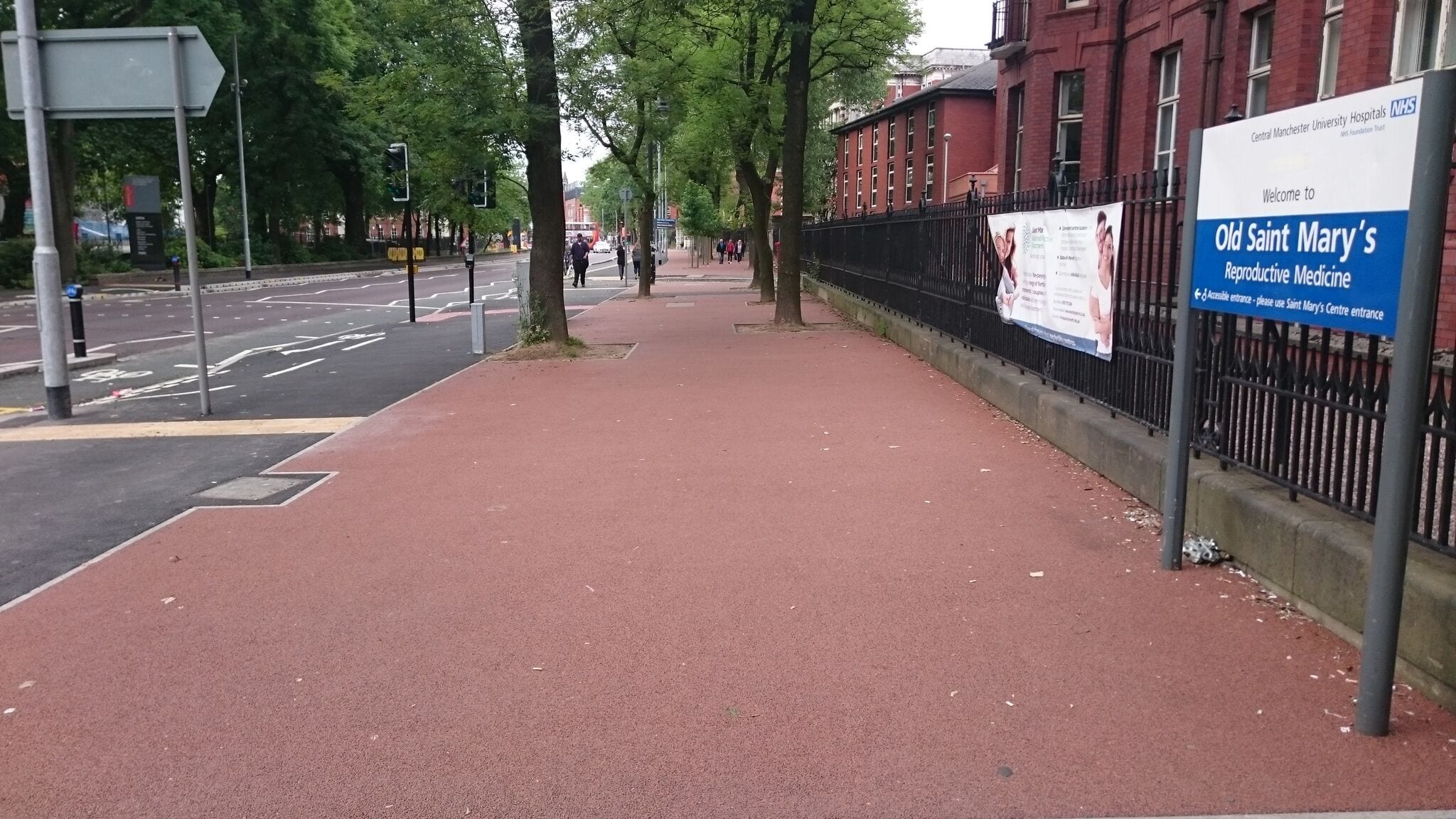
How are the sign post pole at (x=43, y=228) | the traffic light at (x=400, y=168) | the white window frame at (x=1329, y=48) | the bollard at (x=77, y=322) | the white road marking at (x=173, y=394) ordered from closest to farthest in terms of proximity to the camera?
1. the sign post pole at (x=43, y=228)
2. the white road marking at (x=173, y=394)
3. the white window frame at (x=1329, y=48)
4. the bollard at (x=77, y=322)
5. the traffic light at (x=400, y=168)

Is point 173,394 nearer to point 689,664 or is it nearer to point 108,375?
Result: point 108,375

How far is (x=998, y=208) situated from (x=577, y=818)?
8545 mm

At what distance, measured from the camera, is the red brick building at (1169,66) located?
37.2 ft

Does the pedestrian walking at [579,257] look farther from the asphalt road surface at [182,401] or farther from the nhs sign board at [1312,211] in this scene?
the nhs sign board at [1312,211]

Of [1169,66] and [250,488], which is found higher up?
[1169,66]

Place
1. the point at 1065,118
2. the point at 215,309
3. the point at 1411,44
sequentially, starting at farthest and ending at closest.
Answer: the point at 215,309, the point at 1065,118, the point at 1411,44

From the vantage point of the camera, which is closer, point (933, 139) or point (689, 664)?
point (689, 664)

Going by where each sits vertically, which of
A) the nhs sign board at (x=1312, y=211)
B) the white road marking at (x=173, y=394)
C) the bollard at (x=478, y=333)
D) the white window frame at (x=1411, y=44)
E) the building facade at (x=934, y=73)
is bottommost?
the white road marking at (x=173, y=394)

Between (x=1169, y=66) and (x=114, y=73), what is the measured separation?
50.1 ft

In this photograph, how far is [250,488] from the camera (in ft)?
25.3

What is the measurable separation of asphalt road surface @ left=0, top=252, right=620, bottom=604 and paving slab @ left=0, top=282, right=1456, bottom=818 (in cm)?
76

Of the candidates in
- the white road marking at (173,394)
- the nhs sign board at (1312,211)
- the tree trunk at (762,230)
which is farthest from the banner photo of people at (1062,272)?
the tree trunk at (762,230)

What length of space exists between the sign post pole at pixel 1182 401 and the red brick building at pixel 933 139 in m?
36.1

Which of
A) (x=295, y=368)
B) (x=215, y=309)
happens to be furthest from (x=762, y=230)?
(x=295, y=368)
